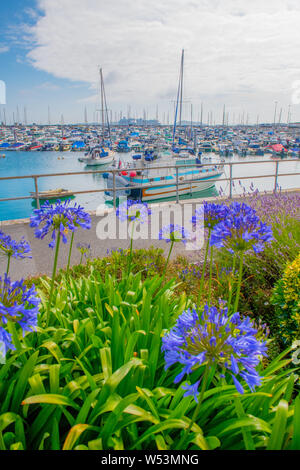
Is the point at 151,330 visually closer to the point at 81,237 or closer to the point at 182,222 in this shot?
the point at 81,237

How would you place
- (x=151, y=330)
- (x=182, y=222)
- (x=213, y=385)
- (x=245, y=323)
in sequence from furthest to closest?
(x=182, y=222), (x=151, y=330), (x=213, y=385), (x=245, y=323)

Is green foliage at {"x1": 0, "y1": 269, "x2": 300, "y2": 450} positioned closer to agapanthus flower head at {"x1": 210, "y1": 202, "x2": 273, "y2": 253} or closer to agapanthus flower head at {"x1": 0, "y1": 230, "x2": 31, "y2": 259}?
agapanthus flower head at {"x1": 0, "y1": 230, "x2": 31, "y2": 259}

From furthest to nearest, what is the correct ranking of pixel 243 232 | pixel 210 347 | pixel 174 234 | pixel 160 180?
pixel 160 180
pixel 174 234
pixel 243 232
pixel 210 347

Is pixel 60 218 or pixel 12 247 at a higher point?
pixel 60 218

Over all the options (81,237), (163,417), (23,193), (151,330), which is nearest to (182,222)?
(81,237)

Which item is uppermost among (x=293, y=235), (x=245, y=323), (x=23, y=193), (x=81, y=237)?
(x=245, y=323)

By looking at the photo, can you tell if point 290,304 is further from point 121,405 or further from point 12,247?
point 12,247

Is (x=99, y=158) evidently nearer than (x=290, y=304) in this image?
No

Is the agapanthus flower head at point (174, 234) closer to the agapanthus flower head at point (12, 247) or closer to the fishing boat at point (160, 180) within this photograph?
the agapanthus flower head at point (12, 247)

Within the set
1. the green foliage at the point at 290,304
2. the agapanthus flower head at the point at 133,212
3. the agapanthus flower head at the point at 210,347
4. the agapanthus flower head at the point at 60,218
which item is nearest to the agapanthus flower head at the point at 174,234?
the agapanthus flower head at the point at 133,212

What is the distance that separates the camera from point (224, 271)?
3434mm

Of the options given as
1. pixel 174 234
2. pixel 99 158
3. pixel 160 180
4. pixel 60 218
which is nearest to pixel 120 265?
pixel 174 234

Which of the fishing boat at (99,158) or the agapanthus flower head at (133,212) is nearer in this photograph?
the agapanthus flower head at (133,212)
